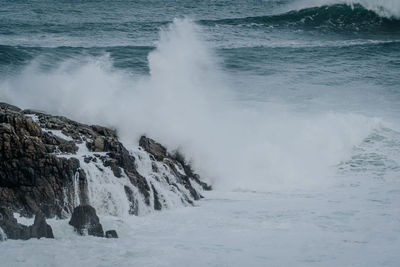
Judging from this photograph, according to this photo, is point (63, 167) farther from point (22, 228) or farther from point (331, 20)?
point (331, 20)

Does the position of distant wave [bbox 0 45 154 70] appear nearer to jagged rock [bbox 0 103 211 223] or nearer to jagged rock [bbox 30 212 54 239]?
jagged rock [bbox 0 103 211 223]

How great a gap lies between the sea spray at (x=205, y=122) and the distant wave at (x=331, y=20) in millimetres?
13268

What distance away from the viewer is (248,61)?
27.1 meters

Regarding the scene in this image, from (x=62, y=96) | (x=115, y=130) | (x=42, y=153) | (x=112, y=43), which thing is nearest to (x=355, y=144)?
(x=115, y=130)

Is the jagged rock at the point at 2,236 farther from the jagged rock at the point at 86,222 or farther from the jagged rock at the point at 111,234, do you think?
the jagged rock at the point at 111,234

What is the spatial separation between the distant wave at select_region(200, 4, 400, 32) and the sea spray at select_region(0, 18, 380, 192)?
13268mm

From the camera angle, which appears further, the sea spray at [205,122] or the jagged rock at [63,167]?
the sea spray at [205,122]

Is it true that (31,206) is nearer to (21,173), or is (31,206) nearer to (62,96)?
(21,173)

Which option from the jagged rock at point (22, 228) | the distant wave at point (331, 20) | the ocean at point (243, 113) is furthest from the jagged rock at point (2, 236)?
the distant wave at point (331, 20)

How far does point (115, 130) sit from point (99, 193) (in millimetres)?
2981

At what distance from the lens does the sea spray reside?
590 inches

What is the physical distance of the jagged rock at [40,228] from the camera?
1047cm

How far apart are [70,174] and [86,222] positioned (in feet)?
4.48

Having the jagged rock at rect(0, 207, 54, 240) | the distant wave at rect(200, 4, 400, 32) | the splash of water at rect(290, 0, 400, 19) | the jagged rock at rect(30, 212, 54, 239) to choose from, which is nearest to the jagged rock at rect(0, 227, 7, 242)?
the jagged rock at rect(0, 207, 54, 240)
